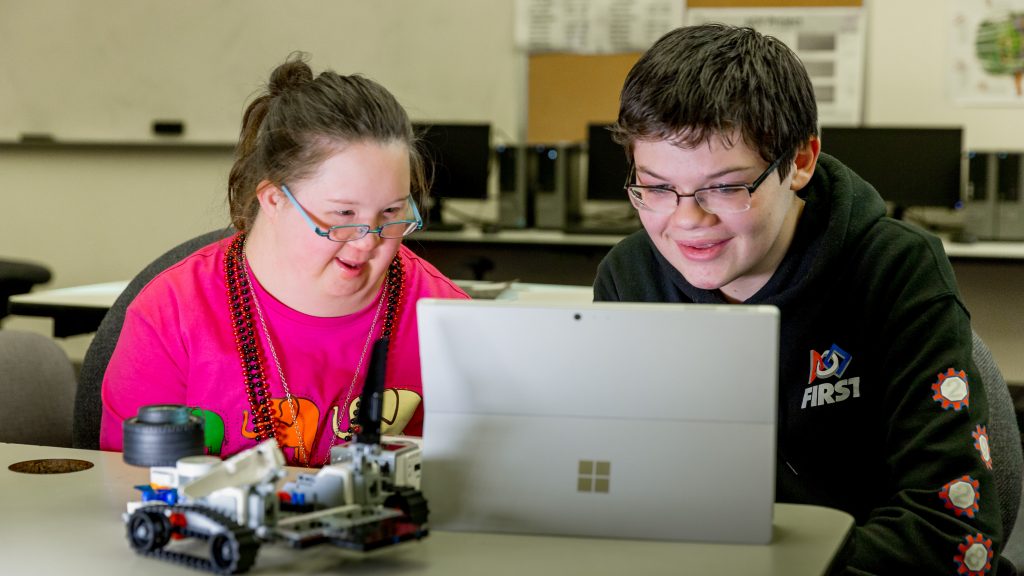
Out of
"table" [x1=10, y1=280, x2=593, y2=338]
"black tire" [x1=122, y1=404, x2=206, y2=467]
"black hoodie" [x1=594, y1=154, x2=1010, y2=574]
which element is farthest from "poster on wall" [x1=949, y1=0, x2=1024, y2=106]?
"black tire" [x1=122, y1=404, x2=206, y2=467]

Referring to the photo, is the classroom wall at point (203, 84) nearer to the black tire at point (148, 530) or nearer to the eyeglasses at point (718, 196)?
the eyeglasses at point (718, 196)

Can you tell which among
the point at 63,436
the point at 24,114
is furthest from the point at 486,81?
the point at 63,436

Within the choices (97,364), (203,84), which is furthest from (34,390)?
(203,84)

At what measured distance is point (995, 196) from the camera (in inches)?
185

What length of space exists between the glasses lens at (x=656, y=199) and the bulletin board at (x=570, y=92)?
156 inches

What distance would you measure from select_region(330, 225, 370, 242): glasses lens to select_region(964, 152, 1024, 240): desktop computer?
151 inches

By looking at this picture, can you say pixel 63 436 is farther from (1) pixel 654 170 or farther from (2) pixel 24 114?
(2) pixel 24 114

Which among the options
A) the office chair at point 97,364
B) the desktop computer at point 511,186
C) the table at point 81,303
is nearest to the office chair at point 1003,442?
the office chair at point 97,364

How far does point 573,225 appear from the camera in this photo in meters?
5.12

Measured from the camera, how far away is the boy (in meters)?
1.24

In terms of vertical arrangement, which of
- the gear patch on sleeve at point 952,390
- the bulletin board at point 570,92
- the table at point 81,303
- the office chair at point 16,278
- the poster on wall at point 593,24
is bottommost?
the office chair at point 16,278

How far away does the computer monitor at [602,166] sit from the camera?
202 inches

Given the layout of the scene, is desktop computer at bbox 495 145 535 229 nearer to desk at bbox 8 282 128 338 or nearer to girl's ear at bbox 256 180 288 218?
desk at bbox 8 282 128 338

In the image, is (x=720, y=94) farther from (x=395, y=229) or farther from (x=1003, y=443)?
(x=1003, y=443)
